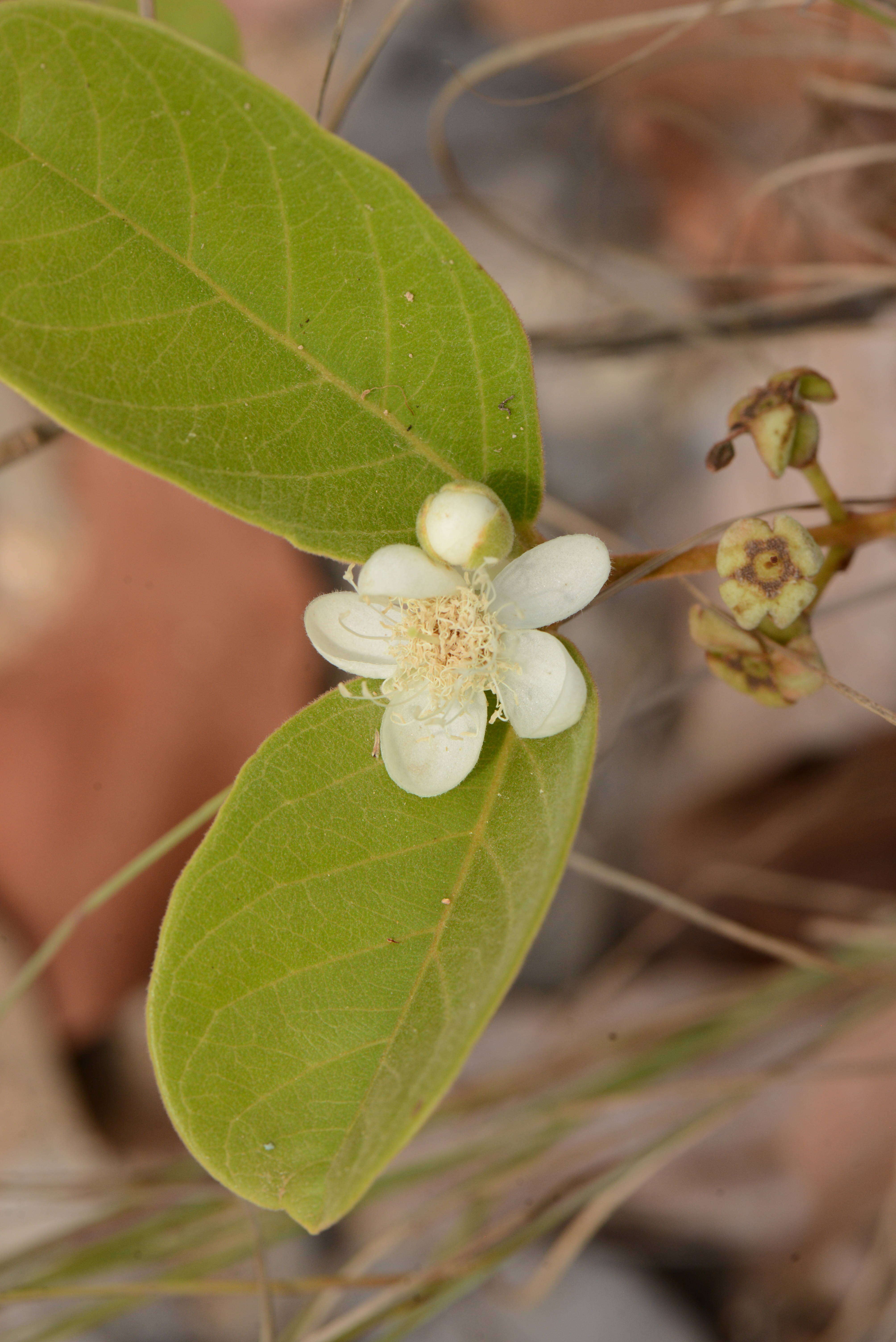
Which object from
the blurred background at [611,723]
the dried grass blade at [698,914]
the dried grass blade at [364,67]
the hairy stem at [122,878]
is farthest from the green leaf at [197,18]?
the dried grass blade at [698,914]

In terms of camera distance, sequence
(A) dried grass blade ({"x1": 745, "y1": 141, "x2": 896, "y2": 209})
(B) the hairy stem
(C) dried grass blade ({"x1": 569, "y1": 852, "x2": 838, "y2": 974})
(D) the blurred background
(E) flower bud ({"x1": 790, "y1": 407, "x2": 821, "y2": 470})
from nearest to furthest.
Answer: (E) flower bud ({"x1": 790, "y1": 407, "x2": 821, "y2": 470}) → (B) the hairy stem → (C) dried grass blade ({"x1": 569, "y1": 852, "x2": 838, "y2": 974}) → (A) dried grass blade ({"x1": 745, "y1": 141, "x2": 896, "y2": 209}) → (D) the blurred background

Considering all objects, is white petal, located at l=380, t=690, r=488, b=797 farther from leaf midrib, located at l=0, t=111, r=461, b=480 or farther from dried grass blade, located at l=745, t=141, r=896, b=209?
dried grass blade, located at l=745, t=141, r=896, b=209

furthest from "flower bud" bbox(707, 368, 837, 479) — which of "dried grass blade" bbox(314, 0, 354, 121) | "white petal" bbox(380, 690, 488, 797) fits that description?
"dried grass blade" bbox(314, 0, 354, 121)

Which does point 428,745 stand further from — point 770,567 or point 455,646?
point 770,567

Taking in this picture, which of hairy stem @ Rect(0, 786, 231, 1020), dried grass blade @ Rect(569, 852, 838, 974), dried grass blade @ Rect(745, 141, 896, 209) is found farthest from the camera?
dried grass blade @ Rect(745, 141, 896, 209)

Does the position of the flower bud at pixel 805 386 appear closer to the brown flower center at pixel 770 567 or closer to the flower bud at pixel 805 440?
the flower bud at pixel 805 440

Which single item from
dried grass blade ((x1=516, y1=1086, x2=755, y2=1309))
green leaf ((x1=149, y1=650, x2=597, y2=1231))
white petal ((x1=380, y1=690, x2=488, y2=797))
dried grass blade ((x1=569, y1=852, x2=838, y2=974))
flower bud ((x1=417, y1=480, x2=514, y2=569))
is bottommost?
dried grass blade ((x1=516, y1=1086, x2=755, y2=1309))
